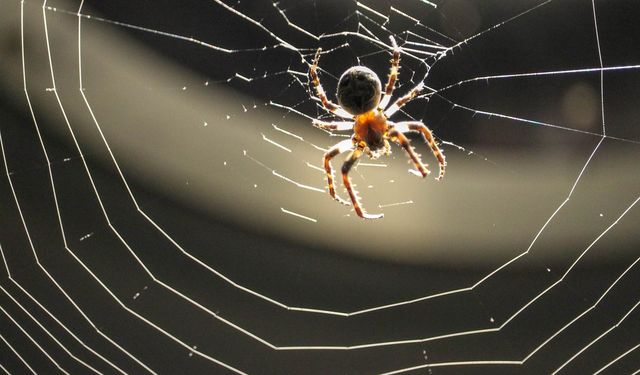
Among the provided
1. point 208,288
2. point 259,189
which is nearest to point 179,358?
point 208,288

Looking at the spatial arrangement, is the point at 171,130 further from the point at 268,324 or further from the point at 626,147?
the point at 626,147

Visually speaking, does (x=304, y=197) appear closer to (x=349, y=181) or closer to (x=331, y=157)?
(x=331, y=157)

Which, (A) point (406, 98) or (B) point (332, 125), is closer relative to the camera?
(A) point (406, 98)

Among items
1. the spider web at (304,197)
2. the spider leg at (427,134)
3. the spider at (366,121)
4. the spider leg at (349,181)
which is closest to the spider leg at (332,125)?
the spider at (366,121)

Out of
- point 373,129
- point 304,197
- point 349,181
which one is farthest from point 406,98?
point 304,197

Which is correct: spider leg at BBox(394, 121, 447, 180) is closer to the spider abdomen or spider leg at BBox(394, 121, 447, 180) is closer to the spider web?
the spider abdomen

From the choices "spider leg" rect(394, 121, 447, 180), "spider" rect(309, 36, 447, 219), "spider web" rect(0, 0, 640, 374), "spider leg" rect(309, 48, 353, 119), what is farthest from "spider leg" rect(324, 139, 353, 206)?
"spider web" rect(0, 0, 640, 374)
